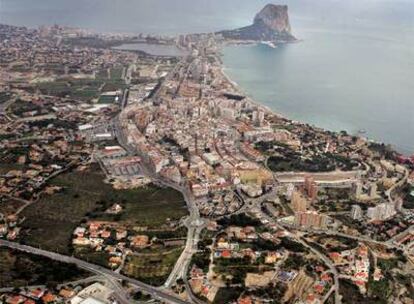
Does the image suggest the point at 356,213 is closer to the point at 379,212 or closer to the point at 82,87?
the point at 379,212

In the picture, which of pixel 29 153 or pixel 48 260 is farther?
pixel 29 153

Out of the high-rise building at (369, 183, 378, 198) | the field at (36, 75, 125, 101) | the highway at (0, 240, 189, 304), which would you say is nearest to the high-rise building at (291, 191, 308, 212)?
the high-rise building at (369, 183, 378, 198)

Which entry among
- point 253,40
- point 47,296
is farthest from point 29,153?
point 253,40

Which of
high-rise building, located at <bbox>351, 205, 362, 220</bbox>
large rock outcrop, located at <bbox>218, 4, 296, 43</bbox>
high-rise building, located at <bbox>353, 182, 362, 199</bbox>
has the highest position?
large rock outcrop, located at <bbox>218, 4, 296, 43</bbox>

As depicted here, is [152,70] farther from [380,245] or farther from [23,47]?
[380,245]

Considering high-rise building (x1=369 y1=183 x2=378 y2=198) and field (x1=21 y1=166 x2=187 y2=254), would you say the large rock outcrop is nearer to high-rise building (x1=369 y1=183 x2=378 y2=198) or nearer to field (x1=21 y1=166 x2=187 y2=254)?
high-rise building (x1=369 y1=183 x2=378 y2=198)
